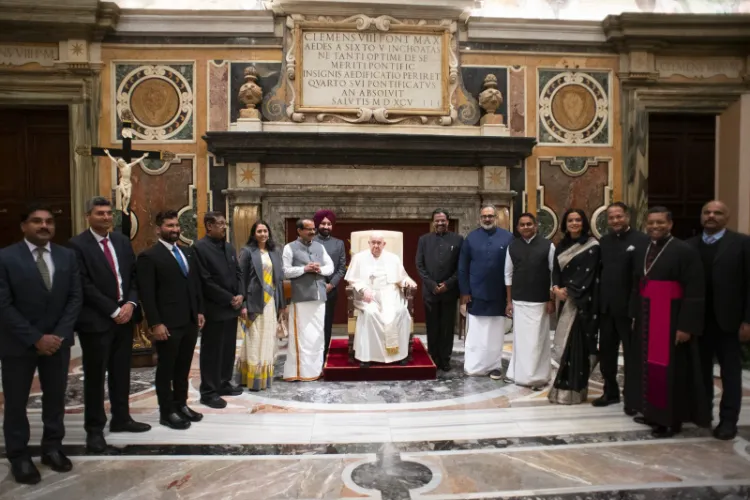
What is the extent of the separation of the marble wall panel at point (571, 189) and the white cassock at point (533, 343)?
2927 millimetres

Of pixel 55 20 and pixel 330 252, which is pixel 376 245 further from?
pixel 55 20

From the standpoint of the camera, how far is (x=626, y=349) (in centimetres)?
411

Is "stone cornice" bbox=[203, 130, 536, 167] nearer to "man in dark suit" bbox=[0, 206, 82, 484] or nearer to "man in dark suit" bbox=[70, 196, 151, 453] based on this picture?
"man in dark suit" bbox=[70, 196, 151, 453]

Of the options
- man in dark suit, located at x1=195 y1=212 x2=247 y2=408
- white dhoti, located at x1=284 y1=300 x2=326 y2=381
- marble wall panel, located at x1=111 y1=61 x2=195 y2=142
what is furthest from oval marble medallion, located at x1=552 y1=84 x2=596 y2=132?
man in dark suit, located at x1=195 y1=212 x2=247 y2=408

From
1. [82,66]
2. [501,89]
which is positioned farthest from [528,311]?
[82,66]

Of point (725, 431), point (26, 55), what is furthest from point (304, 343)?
point (26, 55)

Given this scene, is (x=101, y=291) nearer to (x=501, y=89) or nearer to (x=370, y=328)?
(x=370, y=328)

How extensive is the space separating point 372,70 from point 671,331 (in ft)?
16.9

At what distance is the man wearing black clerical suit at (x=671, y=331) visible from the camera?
3572mm

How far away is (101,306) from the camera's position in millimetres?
3363

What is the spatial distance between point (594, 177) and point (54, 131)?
25.0 feet

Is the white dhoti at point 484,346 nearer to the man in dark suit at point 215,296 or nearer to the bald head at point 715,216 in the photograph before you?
the bald head at point 715,216

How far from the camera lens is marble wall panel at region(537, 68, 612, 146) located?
7.61 metres

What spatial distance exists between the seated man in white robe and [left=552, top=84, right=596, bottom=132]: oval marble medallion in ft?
11.7
